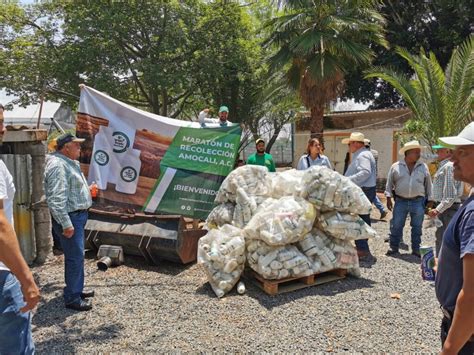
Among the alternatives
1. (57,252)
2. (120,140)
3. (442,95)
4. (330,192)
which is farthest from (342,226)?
(442,95)

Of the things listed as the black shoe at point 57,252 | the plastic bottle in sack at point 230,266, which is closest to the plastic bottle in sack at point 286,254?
the plastic bottle in sack at point 230,266

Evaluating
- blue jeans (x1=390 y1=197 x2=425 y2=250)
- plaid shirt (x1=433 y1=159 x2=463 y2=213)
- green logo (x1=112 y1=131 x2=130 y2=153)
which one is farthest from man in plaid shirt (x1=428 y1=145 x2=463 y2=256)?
green logo (x1=112 y1=131 x2=130 y2=153)

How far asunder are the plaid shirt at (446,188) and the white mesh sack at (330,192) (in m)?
0.93

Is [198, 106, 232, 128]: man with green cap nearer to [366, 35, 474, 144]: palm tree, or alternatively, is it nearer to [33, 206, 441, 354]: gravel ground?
[33, 206, 441, 354]: gravel ground

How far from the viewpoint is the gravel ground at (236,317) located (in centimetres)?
336

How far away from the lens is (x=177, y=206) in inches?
224

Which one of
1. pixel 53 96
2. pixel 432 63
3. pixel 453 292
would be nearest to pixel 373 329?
pixel 453 292

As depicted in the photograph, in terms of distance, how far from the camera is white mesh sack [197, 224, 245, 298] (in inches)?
173

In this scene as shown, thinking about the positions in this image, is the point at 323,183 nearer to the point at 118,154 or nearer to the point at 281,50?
the point at 118,154

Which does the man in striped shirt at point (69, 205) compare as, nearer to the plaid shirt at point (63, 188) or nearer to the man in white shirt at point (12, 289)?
the plaid shirt at point (63, 188)

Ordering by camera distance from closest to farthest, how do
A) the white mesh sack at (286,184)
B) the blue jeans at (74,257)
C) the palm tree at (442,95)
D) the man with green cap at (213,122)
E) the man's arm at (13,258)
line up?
the man's arm at (13,258)
the blue jeans at (74,257)
the white mesh sack at (286,184)
the man with green cap at (213,122)
the palm tree at (442,95)

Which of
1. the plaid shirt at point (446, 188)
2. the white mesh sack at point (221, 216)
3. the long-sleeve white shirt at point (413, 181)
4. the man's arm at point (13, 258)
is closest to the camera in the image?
the man's arm at point (13, 258)

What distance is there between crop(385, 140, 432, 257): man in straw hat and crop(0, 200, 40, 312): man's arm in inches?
201

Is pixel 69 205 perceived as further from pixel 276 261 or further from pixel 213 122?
pixel 213 122
